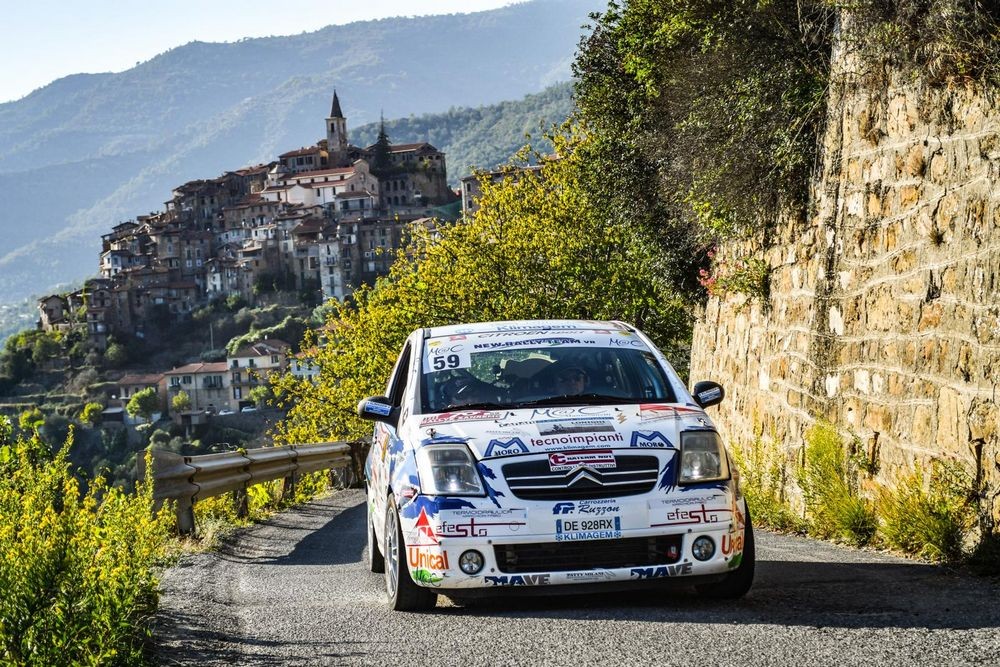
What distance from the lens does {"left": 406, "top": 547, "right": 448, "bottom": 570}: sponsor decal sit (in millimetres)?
6195

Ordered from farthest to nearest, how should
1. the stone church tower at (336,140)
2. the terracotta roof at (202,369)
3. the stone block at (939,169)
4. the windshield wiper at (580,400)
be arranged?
the stone church tower at (336,140), the terracotta roof at (202,369), the stone block at (939,169), the windshield wiper at (580,400)

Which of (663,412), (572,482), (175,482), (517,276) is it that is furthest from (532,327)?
(517,276)

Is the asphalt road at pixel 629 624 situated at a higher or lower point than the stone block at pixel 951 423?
lower

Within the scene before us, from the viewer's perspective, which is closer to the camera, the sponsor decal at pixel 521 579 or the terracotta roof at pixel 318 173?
the sponsor decal at pixel 521 579

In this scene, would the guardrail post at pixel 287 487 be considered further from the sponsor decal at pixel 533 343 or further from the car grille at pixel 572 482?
the car grille at pixel 572 482

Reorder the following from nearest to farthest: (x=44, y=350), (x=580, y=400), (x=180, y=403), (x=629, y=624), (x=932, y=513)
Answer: (x=629, y=624), (x=580, y=400), (x=932, y=513), (x=180, y=403), (x=44, y=350)

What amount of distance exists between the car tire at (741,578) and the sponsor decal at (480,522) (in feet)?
3.77

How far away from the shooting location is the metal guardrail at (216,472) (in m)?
10.8

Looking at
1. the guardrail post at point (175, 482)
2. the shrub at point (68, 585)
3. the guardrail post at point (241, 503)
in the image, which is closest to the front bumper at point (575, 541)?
the shrub at point (68, 585)

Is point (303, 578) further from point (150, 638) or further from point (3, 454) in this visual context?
point (150, 638)

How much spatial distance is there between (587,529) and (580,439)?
18.4 inches

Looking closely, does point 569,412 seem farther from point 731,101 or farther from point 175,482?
point 731,101

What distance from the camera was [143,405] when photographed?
14525 cm

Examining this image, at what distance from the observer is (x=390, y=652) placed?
5551mm
